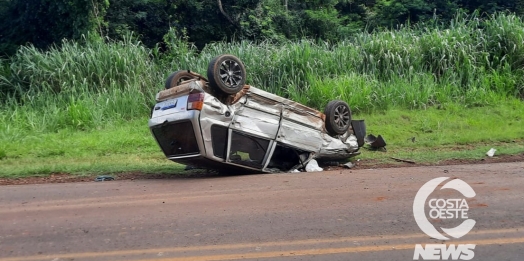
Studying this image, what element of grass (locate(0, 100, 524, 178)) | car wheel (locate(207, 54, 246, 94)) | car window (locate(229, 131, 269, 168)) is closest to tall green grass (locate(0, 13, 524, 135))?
grass (locate(0, 100, 524, 178))

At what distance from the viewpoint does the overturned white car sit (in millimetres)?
9562

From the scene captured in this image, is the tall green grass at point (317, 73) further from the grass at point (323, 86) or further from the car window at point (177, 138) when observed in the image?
the car window at point (177, 138)

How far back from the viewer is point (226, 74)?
33.1ft

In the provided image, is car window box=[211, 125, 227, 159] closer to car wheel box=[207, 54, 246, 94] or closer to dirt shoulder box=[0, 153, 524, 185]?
car wheel box=[207, 54, 246, 94]

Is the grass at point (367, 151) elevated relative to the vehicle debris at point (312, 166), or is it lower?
lower

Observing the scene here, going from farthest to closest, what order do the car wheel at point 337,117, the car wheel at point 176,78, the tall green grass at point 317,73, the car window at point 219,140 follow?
the tall green grass at point 317,73, the car wheel at point 337,117, the car wheel at point 176,78, the car window at point 219,140

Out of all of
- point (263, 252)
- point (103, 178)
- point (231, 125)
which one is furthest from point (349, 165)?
point (263, 252)

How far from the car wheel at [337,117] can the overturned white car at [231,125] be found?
0.16m

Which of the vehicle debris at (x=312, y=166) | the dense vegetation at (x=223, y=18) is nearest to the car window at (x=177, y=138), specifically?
the vehicle debris at (x=312, y=166)

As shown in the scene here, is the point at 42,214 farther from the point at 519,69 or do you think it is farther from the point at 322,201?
the point at 519,69

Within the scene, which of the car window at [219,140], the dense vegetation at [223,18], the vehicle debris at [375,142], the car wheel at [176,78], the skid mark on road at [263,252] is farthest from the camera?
the dense vegetation at [223,18]

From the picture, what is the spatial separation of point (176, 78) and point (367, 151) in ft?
14.9

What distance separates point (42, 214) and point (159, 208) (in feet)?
4.57

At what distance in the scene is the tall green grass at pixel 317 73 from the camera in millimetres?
16359
